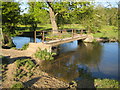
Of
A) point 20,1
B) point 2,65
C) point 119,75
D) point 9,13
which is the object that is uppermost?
point 20,1

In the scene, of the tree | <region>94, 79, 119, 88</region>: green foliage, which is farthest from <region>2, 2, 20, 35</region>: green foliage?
<region>94, 79, 119, 88</region>: green foliage

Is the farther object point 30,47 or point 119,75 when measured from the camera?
point 30,47

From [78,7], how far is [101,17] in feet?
23.4

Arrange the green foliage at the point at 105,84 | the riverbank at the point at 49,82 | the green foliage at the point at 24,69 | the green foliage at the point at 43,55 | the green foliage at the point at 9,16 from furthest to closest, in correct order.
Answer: the green foliage at the point at 9,16, the green foliage at the point at 43,55, the green foliage at the point at 24,69, the green foliage at the point at 105,84, the riverbank at the point at 49,82

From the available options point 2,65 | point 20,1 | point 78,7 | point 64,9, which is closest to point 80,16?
point 78,7

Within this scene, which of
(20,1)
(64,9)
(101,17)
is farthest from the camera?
(101,17)

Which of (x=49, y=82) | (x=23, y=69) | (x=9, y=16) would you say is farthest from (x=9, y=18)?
(x=49, y=82)

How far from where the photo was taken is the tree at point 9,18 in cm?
1509

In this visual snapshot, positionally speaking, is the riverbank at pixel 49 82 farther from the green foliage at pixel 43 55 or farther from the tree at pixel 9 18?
the tree at pixel 9 18

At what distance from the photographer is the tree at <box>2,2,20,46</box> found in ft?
49.5

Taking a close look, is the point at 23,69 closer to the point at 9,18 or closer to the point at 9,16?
the point at 9,18

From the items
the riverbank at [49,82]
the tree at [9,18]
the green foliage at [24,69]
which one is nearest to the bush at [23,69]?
the green foliage at [24,69]

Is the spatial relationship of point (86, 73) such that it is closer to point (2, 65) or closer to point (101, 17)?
point (2, 65)

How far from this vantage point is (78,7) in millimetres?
21219
